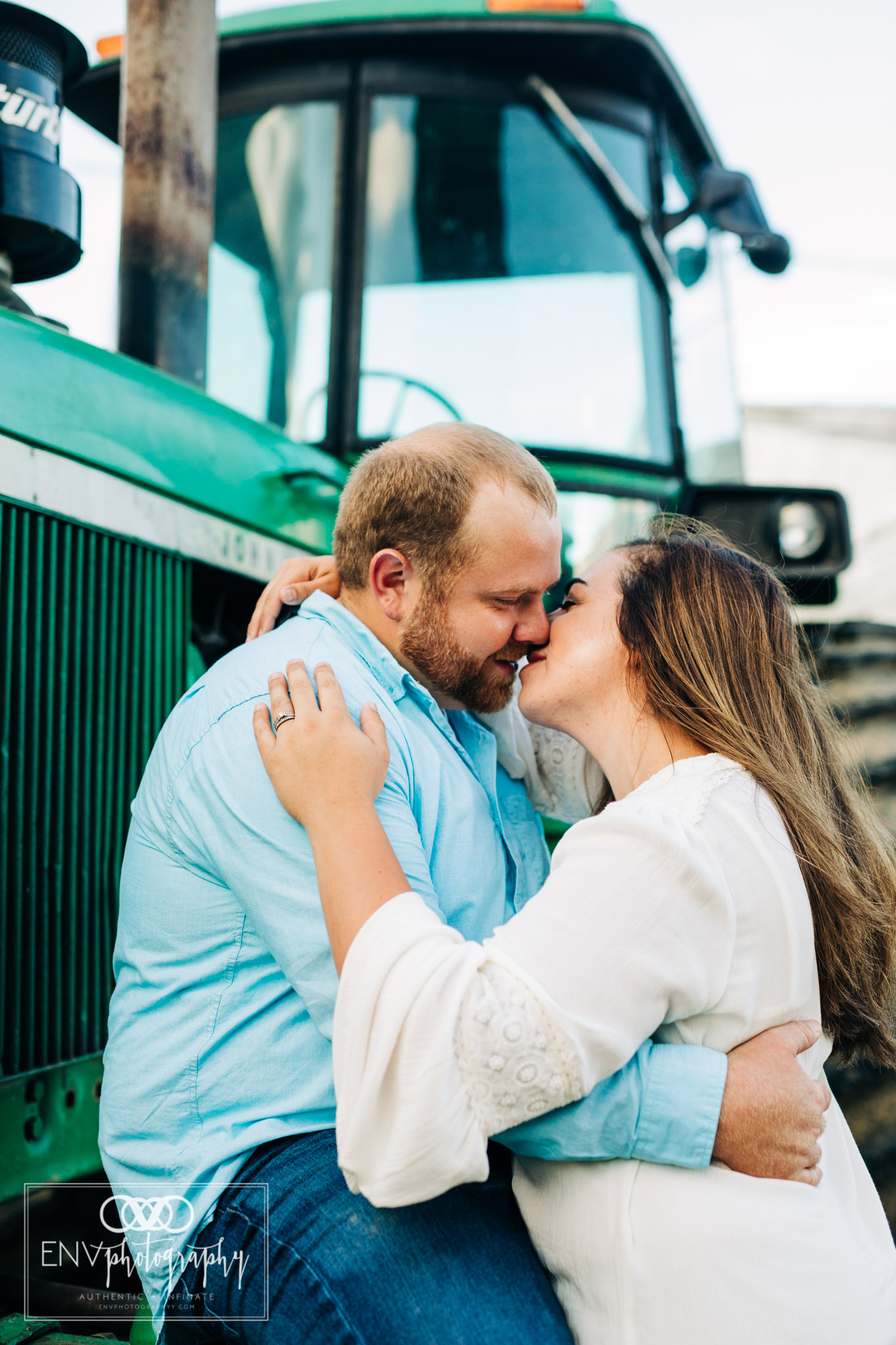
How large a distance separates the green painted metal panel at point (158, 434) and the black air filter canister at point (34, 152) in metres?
0.22

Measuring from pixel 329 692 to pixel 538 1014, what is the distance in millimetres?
478

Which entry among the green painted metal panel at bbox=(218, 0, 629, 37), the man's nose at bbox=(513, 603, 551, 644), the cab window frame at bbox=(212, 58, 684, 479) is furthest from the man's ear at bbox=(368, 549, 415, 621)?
the green painted metal panel at bbox=(218, 0, 629, 37)

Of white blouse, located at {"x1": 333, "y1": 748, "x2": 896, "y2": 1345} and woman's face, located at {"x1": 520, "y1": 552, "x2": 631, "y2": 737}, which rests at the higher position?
woman's face, located at {"x1": 520, "y1": 552, "x2": 631, "y2": 737}

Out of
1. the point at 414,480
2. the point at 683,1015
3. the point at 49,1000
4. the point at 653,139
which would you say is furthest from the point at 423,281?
the point at 683,1015

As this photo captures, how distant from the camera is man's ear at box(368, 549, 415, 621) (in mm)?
1690

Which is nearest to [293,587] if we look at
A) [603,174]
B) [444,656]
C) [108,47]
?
[444,656]

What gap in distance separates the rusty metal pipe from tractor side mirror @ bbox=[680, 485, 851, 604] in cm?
144

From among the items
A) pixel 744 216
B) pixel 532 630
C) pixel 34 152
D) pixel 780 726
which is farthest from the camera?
pixel 744 216

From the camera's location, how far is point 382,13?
299 cm

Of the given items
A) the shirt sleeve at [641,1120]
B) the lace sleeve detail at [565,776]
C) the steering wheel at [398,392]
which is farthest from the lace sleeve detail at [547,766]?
the steering wheel at [398,392]

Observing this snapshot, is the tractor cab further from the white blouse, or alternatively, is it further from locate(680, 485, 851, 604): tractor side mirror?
the white blouse

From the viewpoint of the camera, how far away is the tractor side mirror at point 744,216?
2.80 meters

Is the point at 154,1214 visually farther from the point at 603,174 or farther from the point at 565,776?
the point at 603,174

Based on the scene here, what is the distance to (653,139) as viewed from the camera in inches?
126
